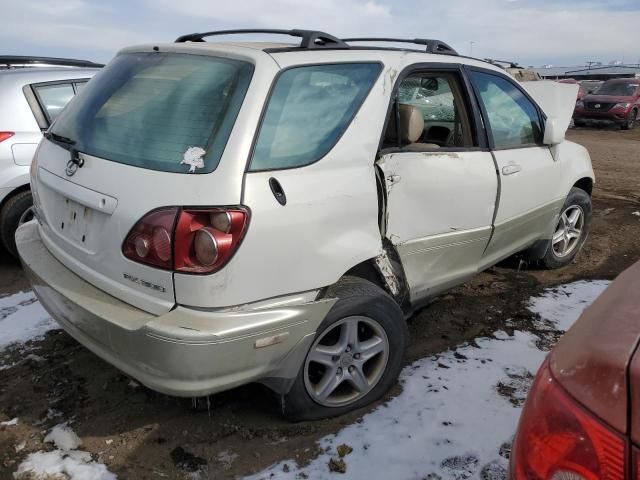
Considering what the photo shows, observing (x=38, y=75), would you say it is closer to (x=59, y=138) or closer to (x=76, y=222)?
(x=59, y=138)

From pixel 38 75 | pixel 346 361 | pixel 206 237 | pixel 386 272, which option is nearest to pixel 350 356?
pixel 346 361

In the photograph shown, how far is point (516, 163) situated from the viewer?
3678 millimetres

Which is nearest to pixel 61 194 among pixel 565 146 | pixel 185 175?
pixel 185 175

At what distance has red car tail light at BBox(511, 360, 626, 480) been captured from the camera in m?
1.10

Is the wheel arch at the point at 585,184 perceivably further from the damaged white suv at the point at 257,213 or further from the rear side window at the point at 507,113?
the damaged white suv at the point at 257,213

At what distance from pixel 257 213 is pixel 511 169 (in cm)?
203

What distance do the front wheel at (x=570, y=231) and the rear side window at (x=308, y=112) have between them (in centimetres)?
258

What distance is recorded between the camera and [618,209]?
7.19 metres

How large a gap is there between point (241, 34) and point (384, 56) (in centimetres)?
86

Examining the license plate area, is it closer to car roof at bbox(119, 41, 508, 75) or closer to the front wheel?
car roof at bbox(119, 41, 508, 75)

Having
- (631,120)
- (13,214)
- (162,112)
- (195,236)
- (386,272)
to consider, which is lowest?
(631,120)

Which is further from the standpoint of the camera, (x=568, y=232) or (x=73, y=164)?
(x=568, y=232)

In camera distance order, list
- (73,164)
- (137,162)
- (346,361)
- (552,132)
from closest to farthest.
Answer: (137,162) → (73,164) → (346,361) → (552,132)

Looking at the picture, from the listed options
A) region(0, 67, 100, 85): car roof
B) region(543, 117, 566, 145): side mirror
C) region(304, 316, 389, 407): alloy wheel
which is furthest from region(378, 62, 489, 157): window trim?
region(0, 67, 100, 85): car roof
